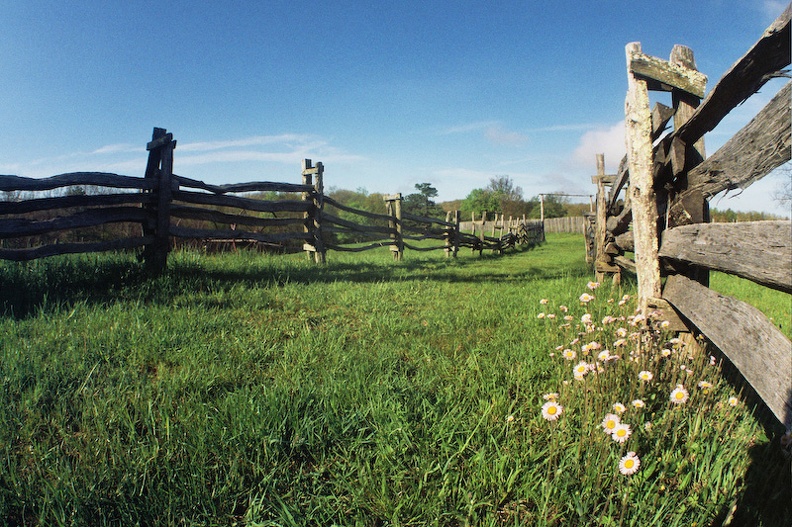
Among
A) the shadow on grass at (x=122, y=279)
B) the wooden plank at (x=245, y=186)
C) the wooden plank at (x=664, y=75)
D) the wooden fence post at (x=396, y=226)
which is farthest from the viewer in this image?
the wooden fence post at (x=396, y=226)

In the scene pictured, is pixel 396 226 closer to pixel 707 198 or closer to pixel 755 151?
pixel 707 198

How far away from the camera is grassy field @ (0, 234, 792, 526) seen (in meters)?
1.88

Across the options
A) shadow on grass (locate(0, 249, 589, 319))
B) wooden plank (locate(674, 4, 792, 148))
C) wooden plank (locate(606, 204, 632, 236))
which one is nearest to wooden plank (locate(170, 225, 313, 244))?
shadow on grass (locate(0, 249, 589, 319))

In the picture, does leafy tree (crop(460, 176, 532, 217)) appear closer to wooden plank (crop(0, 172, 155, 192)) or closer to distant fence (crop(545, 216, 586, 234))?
distant fence (crop(545, 216, 586, 234))

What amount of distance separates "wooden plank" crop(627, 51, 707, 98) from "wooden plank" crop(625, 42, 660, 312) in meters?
0.06

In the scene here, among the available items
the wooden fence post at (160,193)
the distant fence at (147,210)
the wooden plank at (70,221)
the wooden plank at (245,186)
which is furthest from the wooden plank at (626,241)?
the wooden plank at (70,221)

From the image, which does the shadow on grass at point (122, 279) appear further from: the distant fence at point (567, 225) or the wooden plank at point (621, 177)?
the distant fence at point (567, 225)

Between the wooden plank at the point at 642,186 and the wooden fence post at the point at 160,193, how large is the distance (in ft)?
19.9

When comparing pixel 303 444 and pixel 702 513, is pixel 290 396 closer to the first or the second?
pixel 303 444

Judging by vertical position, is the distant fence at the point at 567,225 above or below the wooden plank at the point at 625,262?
above

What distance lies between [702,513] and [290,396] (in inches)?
80.4

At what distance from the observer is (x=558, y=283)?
6.96 metres

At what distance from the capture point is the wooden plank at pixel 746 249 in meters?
1.71

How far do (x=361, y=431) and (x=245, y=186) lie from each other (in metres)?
6.90
